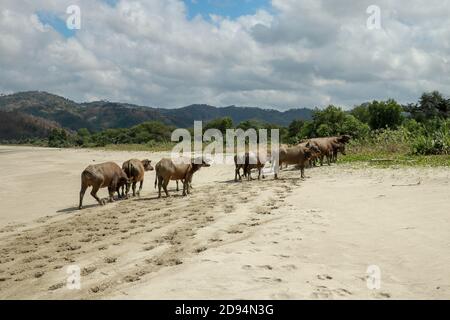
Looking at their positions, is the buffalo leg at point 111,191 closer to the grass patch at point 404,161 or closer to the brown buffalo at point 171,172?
the brown buffalo at point 171,172

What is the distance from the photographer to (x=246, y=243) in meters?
7.93

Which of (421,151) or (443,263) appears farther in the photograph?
(421,151)

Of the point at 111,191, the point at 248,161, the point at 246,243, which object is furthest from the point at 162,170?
the point at 246,243

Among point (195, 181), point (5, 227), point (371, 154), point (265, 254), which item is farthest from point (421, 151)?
point (5, 227)

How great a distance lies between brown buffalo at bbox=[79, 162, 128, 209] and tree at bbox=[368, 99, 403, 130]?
3499cm

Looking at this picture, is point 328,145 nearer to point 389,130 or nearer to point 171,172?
point 389,130

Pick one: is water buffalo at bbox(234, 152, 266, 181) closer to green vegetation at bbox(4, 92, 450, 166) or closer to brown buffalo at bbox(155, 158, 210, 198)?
brown buffalo at bbox(155, 158, 210, 198)

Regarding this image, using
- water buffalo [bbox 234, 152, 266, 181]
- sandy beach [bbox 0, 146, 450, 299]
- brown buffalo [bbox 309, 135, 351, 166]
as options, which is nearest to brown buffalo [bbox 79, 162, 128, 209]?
sandy beach [bbox 0, 146, 450, 299]

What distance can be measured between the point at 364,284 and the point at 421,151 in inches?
722

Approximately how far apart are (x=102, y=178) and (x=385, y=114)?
3724 centimetres

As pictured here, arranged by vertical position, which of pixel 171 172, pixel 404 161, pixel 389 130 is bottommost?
pixel 171 172

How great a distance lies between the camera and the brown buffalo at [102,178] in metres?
14.7
